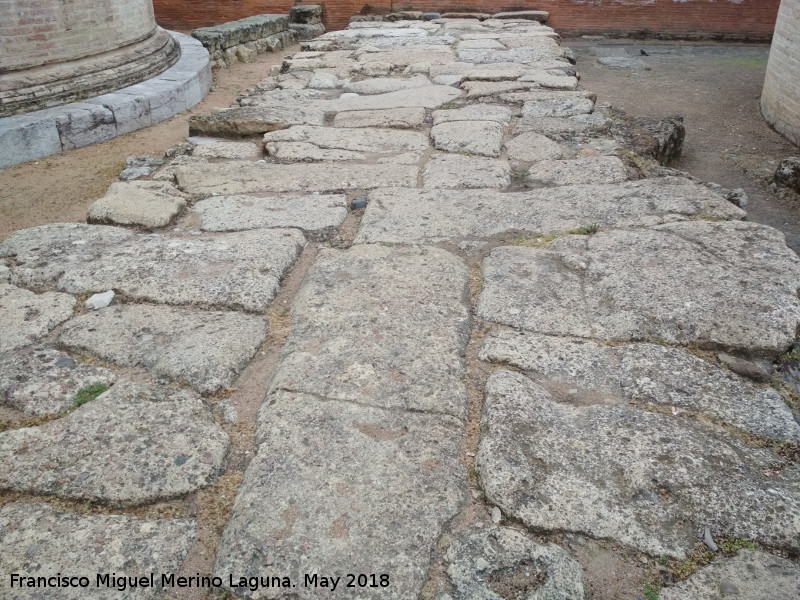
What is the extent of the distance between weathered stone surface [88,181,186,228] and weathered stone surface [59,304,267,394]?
678 mm

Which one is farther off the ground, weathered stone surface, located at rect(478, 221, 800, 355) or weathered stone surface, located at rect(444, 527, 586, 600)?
weathered stone surface, located at rect(478, 221, 800, 355)

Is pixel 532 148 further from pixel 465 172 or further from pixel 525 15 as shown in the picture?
pixel 525 15

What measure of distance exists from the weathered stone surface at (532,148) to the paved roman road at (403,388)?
26 cm

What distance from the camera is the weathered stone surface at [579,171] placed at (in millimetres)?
2736

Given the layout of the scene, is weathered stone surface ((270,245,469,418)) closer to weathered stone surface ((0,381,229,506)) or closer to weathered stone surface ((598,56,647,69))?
weathered stone surface ((0,381,229,506))

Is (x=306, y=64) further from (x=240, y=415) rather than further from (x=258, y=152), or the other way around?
(x=240, y=415)

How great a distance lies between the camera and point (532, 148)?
3145 mm

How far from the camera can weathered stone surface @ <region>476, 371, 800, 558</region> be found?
117cm

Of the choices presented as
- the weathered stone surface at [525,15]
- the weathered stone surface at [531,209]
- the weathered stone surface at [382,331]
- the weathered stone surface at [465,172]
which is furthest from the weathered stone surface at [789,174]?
the weathered stone surface at [525,15]

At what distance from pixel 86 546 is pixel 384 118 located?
2959 mm

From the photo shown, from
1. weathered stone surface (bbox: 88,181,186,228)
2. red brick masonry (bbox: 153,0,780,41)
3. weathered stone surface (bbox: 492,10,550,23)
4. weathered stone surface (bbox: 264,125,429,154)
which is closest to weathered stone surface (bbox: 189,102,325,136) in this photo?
weathered stone surface (bbox: 264,125,429,154)

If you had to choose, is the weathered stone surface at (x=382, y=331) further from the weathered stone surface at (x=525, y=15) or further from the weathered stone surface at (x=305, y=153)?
the weathered stone surface at (x=525, y=15)

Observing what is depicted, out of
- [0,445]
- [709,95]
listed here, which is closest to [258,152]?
[0,445]

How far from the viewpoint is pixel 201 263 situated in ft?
6.82
